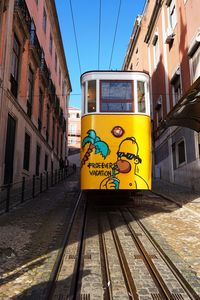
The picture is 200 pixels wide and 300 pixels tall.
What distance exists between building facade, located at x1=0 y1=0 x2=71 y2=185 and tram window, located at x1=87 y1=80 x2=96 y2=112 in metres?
5.52

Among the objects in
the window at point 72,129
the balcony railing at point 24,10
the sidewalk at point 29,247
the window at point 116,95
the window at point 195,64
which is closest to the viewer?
the sidewalk at point 29,247

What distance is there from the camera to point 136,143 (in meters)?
8.34

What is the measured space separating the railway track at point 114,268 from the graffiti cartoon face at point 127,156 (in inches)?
60.6

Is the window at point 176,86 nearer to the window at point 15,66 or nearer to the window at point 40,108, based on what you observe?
the window at point 15,66

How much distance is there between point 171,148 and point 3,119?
905 cm

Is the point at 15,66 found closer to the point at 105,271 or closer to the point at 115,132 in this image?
the point at 115,132

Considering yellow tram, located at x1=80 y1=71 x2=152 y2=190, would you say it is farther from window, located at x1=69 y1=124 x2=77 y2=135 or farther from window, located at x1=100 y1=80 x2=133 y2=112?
window, located at x1=69 y1=124 x2=77 y2=135

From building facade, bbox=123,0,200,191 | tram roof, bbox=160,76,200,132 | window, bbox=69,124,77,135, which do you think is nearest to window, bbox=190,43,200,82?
building facade, bbox=123,0,200,191

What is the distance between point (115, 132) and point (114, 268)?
4406 millimetres

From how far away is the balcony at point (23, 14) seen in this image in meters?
15.1

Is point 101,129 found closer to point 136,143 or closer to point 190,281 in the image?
point 136,143

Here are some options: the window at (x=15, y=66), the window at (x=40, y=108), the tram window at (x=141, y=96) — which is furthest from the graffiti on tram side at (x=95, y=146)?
the window at (x=40, y=108)

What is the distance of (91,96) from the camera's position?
8758 mm

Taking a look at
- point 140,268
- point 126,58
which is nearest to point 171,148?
point 140,268
